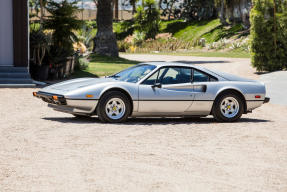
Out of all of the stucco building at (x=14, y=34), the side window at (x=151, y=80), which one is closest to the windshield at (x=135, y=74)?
the side window at (x=151, y=80)

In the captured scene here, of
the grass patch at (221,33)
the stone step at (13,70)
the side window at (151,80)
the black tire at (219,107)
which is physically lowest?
the black tire at (219,107)

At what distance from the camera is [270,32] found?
24719 mm

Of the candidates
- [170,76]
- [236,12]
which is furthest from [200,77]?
[236,12]

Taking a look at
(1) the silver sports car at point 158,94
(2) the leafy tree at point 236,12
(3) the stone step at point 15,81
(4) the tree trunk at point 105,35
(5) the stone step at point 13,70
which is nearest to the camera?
(1) the silver sports car at point 158,94

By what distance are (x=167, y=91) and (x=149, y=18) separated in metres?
56.7

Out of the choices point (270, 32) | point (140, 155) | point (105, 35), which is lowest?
point (140, 155)

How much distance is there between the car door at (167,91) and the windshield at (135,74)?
19cm

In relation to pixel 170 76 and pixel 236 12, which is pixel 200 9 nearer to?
pixel 236 12

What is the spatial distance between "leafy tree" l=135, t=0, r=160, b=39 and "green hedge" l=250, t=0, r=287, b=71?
41589 mm

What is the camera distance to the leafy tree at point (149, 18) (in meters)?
66.3

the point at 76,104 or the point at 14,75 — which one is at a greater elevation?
the point at 14,75

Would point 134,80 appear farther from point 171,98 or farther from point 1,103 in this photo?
point 1,103

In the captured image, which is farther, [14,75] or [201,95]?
[14,75]

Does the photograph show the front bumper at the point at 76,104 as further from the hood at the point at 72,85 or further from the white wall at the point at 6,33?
the white wall at the point at 6,33
